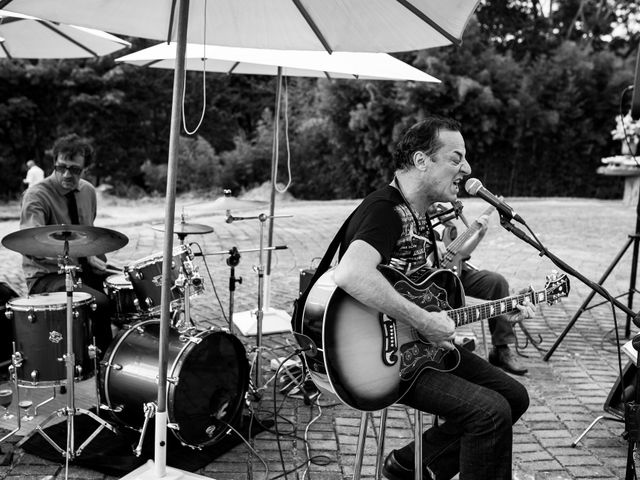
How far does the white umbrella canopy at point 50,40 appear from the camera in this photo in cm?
518

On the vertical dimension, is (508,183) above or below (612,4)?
below

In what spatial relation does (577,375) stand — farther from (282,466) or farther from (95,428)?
(95,428)

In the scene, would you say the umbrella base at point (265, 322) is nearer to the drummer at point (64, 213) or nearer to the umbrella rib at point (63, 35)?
the drummer at point (64, 213)

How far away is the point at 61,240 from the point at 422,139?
214 cm

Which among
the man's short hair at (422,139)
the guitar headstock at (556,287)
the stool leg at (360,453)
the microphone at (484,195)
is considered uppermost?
the man's short hair at (422,139)

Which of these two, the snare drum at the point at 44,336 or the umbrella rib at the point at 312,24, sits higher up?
the umbrella rib at the point at 312,24

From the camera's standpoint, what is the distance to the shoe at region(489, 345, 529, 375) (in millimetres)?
5060

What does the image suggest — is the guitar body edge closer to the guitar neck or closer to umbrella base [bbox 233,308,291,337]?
the guitar neck

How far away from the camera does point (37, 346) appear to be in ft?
12.1

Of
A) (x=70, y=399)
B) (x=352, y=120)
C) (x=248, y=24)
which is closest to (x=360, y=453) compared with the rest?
(x=70, y=399)

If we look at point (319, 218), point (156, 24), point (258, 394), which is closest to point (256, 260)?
point (319, 218)

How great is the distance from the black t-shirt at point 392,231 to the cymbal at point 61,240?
5.15 ft

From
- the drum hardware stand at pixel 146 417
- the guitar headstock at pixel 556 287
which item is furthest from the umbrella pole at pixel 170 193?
the guitar headstock at pixel 556 287

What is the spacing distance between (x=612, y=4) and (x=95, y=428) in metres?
29.5
